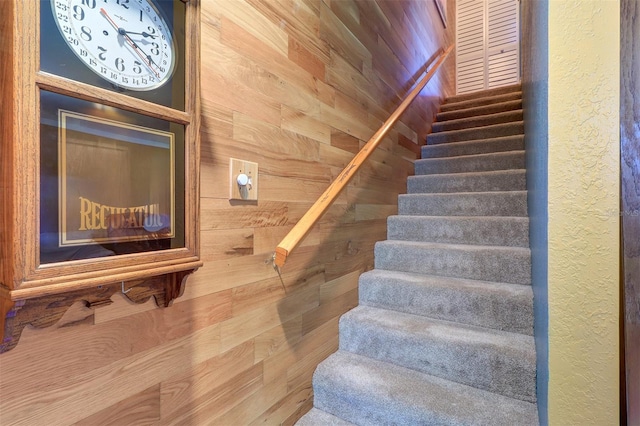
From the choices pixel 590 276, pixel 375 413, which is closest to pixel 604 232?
pixel 590 276

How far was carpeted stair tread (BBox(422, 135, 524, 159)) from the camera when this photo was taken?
2.48m

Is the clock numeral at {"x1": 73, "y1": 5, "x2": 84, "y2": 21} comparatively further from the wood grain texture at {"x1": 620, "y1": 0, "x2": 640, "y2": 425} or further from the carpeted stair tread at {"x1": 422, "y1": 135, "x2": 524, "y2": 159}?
the carpeted stair tread at {"x1": 422, "y1": 135, "x2": 524, "y2": 159}

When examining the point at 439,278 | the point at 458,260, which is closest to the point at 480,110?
the point at 458,260

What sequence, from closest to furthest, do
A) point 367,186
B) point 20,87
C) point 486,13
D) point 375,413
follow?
point 20,87
point 375,413
point 367,186
point 486,13

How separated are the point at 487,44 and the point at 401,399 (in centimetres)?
550

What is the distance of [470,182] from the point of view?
226 centimetres

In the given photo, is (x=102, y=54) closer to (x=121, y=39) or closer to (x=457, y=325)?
(x=121, y=39)

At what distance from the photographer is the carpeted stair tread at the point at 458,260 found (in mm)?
1566

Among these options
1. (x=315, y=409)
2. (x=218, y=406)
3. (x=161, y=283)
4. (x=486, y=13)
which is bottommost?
(x=315, y=409)

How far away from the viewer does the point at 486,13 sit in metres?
4.84

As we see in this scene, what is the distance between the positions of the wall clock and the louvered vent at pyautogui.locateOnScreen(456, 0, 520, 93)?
17.6 ft

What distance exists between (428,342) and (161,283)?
3.71 ft

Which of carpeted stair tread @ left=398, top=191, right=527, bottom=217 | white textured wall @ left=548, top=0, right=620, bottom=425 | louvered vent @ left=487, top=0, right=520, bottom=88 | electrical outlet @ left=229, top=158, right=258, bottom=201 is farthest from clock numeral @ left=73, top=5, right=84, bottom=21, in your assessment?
louvered vent @ left=487, top=0, right=520, bottom=88

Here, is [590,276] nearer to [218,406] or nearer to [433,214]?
[218,406]
